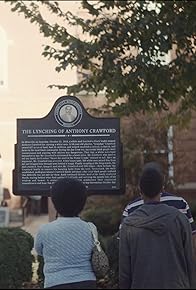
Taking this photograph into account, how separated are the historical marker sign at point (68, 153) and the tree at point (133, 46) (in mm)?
A: 855

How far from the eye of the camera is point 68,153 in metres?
7.61

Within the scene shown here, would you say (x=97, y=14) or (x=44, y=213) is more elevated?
(x=97, y=14)

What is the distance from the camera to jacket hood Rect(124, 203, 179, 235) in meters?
4.77

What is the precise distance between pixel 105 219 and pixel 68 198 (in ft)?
39.4

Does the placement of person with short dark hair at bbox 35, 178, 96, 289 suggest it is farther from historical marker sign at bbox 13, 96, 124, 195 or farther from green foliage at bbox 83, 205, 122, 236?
green foliage at bbox 83, 205, 122, 236

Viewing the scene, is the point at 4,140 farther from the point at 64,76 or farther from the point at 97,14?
the point at 97,14

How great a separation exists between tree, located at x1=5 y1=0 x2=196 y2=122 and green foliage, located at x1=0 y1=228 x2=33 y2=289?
2.02 metres

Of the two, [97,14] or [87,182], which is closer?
[87,182]

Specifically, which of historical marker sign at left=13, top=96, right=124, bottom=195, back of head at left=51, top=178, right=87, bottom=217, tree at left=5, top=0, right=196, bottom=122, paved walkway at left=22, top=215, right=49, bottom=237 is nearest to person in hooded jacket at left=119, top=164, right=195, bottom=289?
back of head at left=51, top=178, right=87, bottom=217

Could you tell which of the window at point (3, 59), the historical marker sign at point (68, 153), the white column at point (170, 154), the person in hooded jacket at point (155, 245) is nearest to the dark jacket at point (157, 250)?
the person in hooded jacket at point (155, 245)

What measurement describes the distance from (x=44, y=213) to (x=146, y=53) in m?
18.0

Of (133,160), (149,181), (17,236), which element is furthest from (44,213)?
(149,181)

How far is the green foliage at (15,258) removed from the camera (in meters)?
7.93

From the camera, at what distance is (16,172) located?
7.67m
